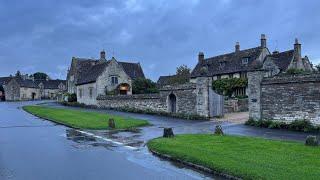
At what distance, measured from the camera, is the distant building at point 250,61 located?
58.6 meters

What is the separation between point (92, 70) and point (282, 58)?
93.7ft

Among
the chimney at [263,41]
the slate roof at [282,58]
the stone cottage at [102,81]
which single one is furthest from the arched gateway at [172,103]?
the chimney at [263,41]

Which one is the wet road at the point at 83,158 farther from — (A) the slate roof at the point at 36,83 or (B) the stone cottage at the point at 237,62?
(A) the slate roof at the point at 36,83

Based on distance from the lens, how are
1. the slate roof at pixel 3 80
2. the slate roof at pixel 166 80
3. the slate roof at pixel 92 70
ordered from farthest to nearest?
the slate roof at pixel 3 80, the slate roof at pixel 166 80, the slate roof at pixel 92 70

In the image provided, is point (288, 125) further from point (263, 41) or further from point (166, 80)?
point (166, 80)

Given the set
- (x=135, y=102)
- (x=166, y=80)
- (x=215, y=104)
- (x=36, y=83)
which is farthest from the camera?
(x=36, y=83)

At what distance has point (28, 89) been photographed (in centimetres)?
12725

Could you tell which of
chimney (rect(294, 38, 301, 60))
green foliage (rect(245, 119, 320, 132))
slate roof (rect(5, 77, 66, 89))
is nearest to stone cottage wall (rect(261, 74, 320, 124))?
green foliage (rect(245, 119, 320, 132))

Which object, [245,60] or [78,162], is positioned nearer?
[78,162]

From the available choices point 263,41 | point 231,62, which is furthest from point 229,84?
point 263,41

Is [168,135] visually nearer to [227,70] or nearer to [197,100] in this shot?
[197,100]

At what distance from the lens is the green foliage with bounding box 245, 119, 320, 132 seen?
24316mm

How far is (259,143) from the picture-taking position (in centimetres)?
1762

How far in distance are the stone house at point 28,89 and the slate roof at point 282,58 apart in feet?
230
